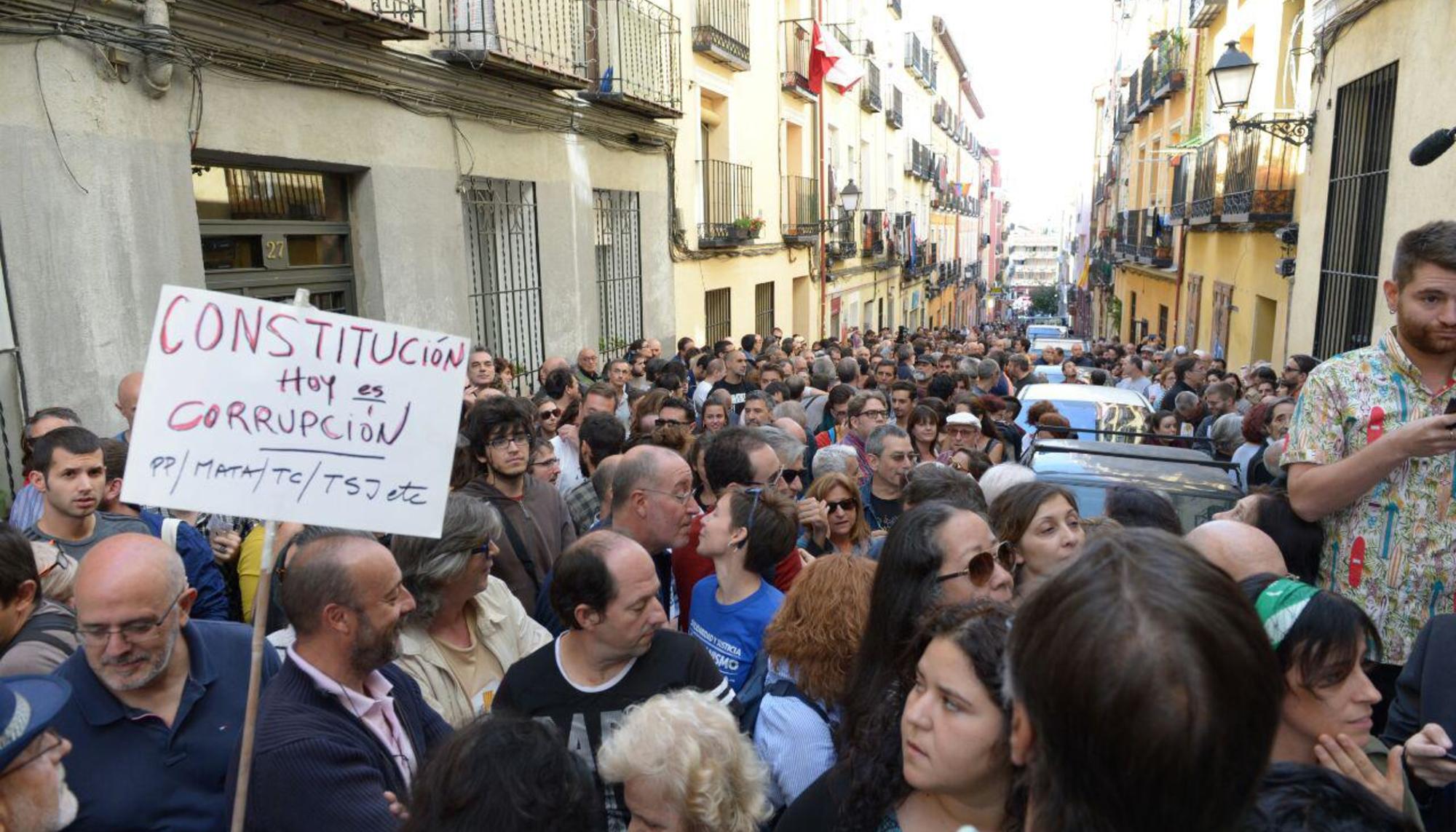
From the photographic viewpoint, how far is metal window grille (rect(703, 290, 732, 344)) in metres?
16.6

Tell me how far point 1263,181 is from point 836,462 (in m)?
11.7

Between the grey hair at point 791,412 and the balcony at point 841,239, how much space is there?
14617 millimetres

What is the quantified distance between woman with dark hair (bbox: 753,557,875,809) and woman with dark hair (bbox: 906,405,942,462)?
3806mm

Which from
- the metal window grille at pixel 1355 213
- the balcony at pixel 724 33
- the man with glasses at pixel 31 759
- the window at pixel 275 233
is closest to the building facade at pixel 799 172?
the balcony at pixel 724 33

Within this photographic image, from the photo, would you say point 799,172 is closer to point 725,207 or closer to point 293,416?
point 725,207

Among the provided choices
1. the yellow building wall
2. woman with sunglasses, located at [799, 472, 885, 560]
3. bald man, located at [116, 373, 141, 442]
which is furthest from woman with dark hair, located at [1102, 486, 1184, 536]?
the yellow building wall

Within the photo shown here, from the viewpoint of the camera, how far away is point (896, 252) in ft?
100

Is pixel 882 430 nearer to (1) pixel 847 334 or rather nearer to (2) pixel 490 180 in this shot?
(2) pixel 490 180

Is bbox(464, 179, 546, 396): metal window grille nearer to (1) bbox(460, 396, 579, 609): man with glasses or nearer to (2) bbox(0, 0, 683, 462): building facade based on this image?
(2) bbox(0, 0, 683, 462): building facade

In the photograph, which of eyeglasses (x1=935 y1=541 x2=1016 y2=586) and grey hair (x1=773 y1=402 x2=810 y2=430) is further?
grey hair (x1=773 y1=402 x2=810 y2=430)

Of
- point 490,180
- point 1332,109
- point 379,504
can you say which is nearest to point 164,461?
point 379,504

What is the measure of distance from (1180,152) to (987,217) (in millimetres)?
54982

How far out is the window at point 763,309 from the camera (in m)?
18.5

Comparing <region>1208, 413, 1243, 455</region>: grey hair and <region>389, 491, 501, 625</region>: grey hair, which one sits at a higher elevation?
<region>389, 491, 501, 625</region>: grey hair
